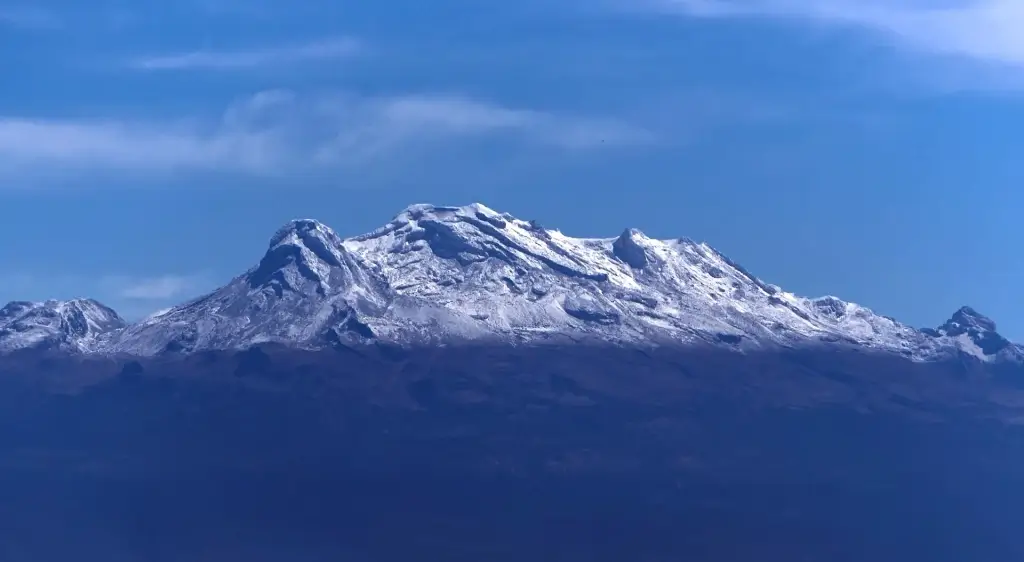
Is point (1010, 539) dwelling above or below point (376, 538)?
above

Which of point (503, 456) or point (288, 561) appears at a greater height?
point (503, 456)

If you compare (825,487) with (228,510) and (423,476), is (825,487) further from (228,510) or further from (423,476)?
(228,510)

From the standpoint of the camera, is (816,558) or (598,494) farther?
(598,494)

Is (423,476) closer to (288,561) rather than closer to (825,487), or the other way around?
(288,561)

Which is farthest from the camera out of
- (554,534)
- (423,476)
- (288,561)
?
(423,476)

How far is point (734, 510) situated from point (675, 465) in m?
13.7

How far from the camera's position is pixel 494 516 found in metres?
184

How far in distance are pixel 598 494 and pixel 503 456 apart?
1305cm

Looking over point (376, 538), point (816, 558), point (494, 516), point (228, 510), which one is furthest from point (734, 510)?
point (228, 510)

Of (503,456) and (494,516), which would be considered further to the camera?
(503,456)

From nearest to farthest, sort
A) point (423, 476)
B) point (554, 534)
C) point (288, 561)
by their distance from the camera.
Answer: point (288, 561)
point (554, 534)
point (423, 476)

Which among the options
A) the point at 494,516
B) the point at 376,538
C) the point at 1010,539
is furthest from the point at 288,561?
the point at 1010,539

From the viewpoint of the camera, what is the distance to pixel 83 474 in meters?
197

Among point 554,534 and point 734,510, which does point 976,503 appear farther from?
point 554,534
